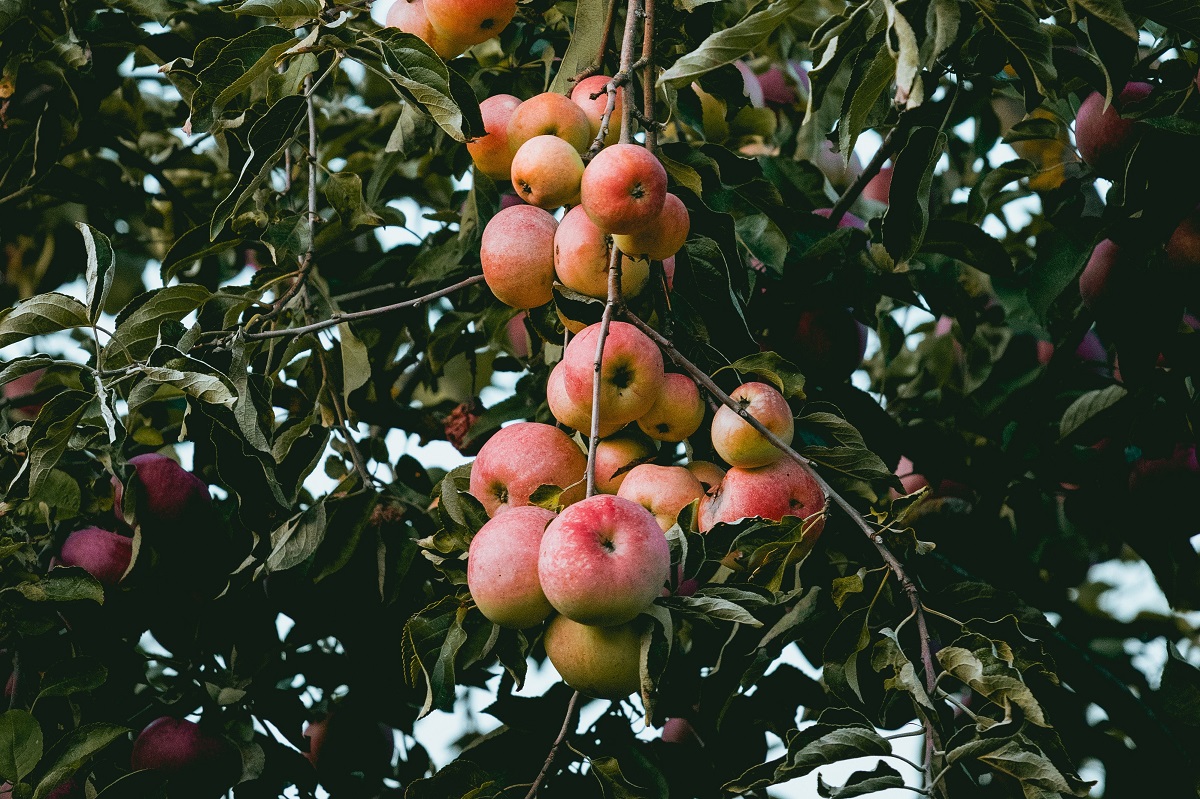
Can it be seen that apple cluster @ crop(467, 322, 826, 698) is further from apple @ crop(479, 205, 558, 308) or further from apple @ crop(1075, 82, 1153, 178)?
apple @ crop(1075, 82, 1153, 178)

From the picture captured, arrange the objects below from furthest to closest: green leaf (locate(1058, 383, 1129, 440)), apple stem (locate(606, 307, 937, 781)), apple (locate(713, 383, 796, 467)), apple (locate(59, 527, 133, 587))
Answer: green leaf (locate(1058, 383, 1129, 440))
apple (locate(59, 527, 133, 587))
apple (locate(713, 383, 796, 467))
apple stem (locate(606, 307, 937, 781))

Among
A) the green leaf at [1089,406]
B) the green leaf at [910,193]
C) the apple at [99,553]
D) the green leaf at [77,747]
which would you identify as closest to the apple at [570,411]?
the green leaf at [910,193]

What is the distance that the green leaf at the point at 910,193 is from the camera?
130 cm

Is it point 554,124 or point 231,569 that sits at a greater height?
point 554,124

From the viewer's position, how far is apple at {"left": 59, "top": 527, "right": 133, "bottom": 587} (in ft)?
5.52

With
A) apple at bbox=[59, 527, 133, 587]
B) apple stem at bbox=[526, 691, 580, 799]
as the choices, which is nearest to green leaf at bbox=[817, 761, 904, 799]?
apple stem at bbox=[526, 691, 580, 799]

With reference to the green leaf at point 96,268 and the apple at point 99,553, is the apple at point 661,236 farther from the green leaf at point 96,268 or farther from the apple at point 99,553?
the apple at point 99,553

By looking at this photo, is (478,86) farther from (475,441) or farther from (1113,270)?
(1113,270)

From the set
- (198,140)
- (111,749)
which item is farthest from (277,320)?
(198,140)

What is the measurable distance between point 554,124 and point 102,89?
113 centimetres

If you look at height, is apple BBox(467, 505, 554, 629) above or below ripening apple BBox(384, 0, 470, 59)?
below

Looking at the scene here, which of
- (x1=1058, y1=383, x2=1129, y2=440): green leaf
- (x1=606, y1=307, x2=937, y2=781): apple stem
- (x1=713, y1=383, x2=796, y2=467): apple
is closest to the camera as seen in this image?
(x1=606, y1=307, x2=937, y2=781): apple stem

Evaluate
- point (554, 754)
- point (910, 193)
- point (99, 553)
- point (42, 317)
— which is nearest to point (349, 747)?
point (99, 553)

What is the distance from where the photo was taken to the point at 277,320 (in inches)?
60.9
